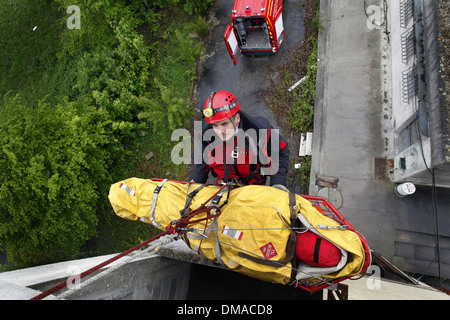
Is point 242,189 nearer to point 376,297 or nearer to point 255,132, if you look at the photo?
point 255,132

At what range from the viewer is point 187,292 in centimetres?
604

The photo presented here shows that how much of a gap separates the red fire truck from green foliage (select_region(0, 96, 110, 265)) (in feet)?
15.9

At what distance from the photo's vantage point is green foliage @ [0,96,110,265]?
6.14 metres

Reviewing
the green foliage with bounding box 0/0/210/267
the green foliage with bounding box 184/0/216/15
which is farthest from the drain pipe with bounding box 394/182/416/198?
the green foliage with bounding box 184/0/216/15

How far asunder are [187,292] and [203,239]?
2.78 meters

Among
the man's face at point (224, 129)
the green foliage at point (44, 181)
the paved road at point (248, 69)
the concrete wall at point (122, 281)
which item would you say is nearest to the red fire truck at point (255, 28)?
the paved road at point (248, 69)

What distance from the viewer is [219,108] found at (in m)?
4.55

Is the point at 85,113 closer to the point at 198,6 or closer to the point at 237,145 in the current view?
the point at 198,6

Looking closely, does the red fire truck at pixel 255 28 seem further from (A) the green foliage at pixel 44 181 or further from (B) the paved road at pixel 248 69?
(A) the green foliage at pixel 44 181

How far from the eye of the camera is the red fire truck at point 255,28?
7518 millimetres

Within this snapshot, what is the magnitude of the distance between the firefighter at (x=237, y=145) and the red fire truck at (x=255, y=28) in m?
3.86

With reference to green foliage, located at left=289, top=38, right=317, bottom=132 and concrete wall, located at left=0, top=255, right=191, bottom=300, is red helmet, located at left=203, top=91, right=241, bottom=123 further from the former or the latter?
green foliage, located at left=289, top=38, right=317, bottom=132

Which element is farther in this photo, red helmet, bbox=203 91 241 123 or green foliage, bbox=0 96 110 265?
green foliage, bbox=0 96 110 265

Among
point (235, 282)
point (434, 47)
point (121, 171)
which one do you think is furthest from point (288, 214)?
point (121, 171)
